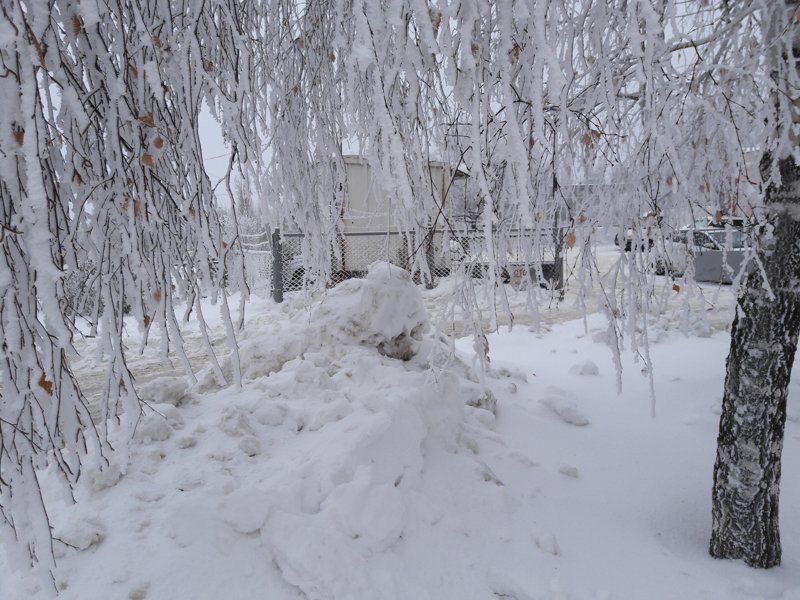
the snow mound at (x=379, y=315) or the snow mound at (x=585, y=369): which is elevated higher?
the snow mound at (x=379, y=315)

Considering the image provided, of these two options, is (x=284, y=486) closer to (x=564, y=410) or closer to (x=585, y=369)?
(x=564, y=410)

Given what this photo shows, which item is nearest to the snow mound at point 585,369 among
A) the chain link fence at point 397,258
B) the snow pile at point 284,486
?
the chain link fence at point 397,258

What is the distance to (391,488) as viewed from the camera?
2.34 m

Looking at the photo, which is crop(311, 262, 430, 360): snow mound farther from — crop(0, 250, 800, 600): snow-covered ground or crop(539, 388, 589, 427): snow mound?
crop(539, 388, 589, 427): snow mound

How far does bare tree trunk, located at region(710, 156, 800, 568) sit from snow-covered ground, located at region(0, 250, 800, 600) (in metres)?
0.17

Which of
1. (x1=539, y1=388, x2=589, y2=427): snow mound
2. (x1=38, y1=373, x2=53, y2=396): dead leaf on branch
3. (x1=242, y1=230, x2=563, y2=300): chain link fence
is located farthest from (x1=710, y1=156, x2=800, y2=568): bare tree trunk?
(x1=38, y1=373, x2=53, y2=396): dead leaf on branch

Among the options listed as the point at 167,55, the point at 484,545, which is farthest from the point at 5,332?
the point at 484,545

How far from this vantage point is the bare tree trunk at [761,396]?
230 centimetres

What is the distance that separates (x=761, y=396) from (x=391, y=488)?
1.93 m

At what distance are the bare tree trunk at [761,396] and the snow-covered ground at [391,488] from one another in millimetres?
174

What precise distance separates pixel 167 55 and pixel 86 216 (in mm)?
449

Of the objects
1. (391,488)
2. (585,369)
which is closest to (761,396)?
(391,488)

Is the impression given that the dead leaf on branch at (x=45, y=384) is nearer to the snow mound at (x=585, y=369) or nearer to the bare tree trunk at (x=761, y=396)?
the bare tree trunk at (x=761, y=396)

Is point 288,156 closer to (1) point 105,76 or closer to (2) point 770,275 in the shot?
(1) point 105,76
